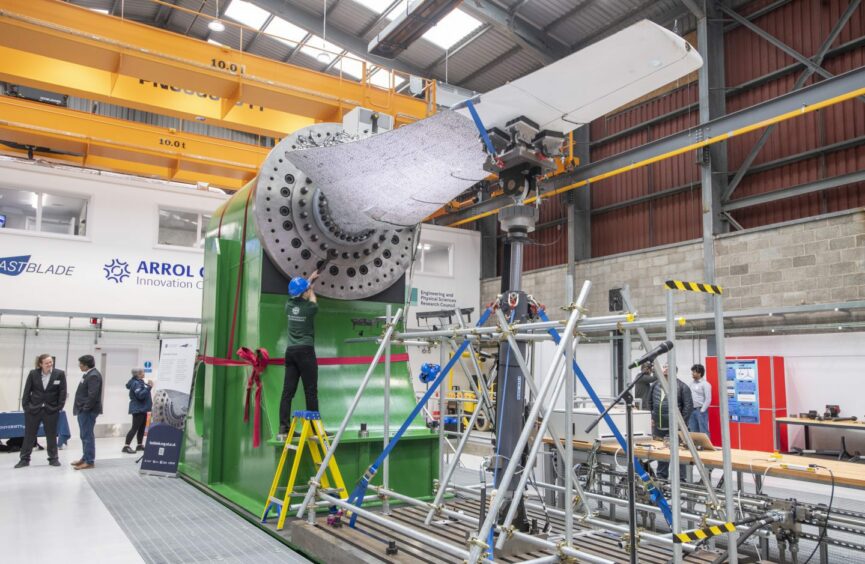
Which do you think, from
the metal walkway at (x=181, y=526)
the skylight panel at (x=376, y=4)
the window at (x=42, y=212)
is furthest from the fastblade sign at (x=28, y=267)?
the skylight panel at (x=376, y=4)

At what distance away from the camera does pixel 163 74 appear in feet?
28.4

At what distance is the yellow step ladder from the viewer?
15.3ft

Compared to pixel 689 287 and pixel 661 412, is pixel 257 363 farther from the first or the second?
pixel 661 412

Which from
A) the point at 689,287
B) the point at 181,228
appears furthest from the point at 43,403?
the point at 689,287

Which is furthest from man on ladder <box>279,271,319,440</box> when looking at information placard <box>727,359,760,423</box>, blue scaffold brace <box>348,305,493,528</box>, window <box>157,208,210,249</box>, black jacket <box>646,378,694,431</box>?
window <box>157,208,210,249</box>

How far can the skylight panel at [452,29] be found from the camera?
531 inches

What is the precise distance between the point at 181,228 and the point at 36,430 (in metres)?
6.60

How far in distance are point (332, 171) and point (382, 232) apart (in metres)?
1.26

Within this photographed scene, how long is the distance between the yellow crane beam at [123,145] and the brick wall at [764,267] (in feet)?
25.4

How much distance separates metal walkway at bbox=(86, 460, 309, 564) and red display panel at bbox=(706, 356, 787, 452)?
844cm

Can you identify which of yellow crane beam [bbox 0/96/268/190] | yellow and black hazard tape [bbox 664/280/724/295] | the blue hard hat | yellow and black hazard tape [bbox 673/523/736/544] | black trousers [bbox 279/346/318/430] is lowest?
yellow and black hazard tape [bbox 673/523/736/544]

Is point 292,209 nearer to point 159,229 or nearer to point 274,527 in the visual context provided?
point 274,527

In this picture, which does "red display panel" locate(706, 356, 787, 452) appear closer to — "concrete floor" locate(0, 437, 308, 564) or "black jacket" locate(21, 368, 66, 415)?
"concrete floor" locate(0, 437, 308, 564)

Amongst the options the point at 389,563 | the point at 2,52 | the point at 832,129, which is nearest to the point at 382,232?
the point at 389,563
